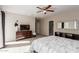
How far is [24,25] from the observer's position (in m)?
7.82

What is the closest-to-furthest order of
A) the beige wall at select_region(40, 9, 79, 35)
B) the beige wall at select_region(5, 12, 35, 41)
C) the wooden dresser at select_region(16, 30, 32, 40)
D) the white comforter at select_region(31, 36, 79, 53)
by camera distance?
the white comforter at select_region(31, 36, 79, 53) → the beige wall at select_region(40, 9, 79, 35) → the beige wall at select_region(5, 12, 35, 41) → the wooden dresser at select_region(16, 30, 32, 40)

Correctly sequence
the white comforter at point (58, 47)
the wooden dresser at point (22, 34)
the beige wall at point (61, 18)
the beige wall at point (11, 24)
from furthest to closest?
the wooden dresser at point (22, 34) → the beige wall at point (11, 24) → the beige wall at point (61, 18) → the white comforter at point (58, 47)

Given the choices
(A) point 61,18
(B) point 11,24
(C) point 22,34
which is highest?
(A) point 61,18

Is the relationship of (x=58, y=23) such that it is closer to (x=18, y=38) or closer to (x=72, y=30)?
(x=72, y=30)

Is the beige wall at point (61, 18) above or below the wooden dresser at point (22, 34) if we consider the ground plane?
above

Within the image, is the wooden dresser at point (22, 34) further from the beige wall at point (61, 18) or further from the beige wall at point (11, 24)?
the beige wall at point (61, 18)

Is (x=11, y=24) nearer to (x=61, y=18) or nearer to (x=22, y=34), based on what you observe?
(x=22, y=34)

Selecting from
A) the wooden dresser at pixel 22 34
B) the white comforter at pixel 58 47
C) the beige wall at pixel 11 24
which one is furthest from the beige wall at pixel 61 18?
the white comforter at pixel 58 47

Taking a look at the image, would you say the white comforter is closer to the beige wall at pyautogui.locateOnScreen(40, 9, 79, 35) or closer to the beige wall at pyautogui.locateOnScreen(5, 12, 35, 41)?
the beige wall at pyautogui.locateOnScreen(40, 9, 79, 35)

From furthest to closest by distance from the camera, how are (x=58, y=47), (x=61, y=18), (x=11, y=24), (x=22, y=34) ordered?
(x=22, y=34)
(x=61, y=18)
(x=11, y=24)
(x=58, y=47)

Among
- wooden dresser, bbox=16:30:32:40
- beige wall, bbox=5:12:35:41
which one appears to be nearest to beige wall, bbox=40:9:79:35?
wooden dresser, bbox=16:30:32:40

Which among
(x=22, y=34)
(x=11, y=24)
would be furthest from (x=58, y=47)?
(x=22, y=34)
